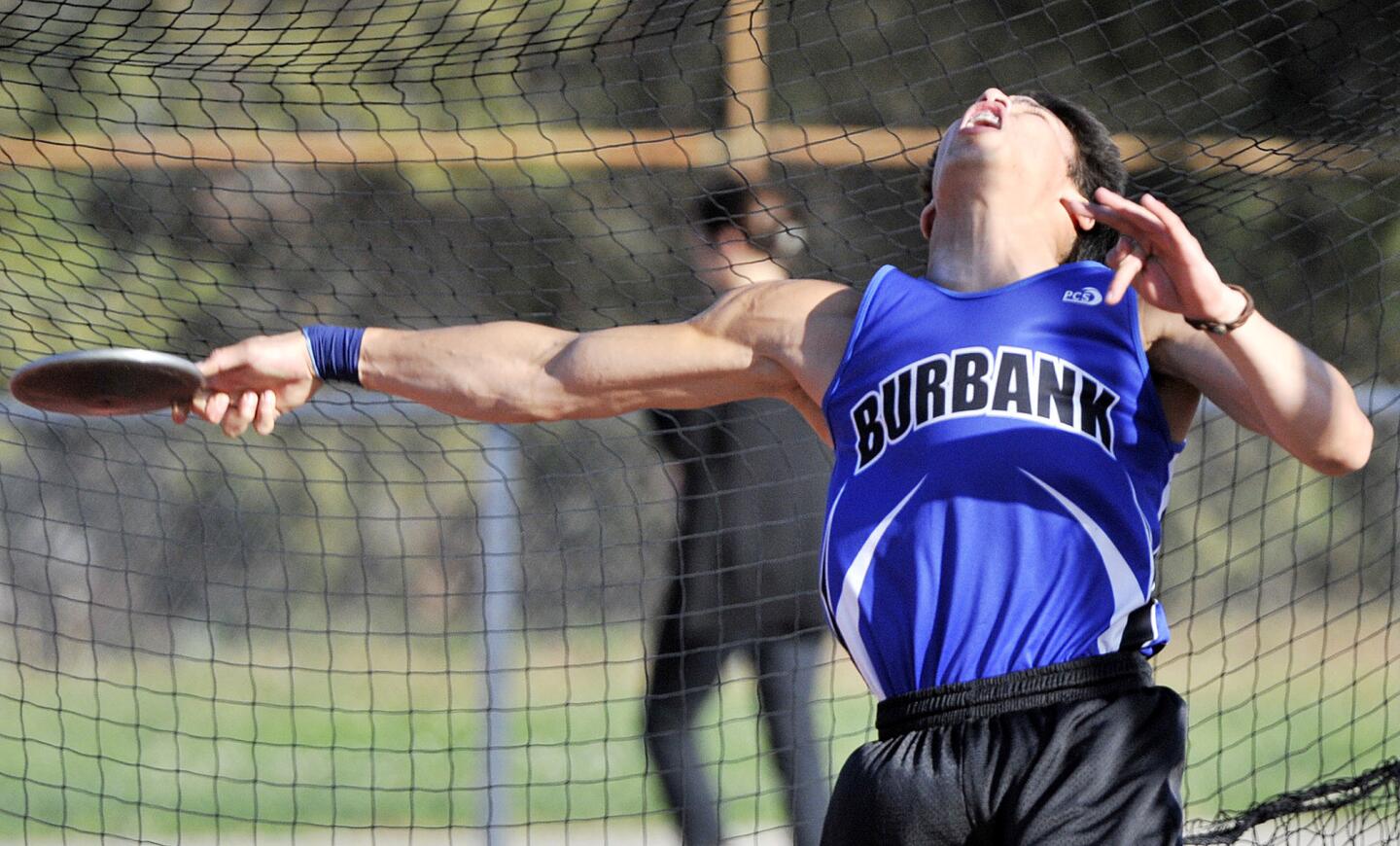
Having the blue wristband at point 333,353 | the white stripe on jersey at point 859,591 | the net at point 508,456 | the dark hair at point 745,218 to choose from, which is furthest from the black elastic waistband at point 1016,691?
the dark hair at point 745,218

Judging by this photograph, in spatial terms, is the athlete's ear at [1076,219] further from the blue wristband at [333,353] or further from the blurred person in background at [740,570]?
the blurred person in background at [740,570]

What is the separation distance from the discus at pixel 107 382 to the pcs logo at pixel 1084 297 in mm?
1302

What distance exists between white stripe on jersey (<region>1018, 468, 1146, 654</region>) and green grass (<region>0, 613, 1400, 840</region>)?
3346 millimetres

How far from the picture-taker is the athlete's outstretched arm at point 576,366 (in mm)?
2459

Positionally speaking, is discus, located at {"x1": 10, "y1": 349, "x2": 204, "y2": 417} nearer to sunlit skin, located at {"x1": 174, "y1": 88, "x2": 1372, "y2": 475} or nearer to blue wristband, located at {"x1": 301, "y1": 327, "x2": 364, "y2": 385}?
sunlit skin, located at {"x1": 174, "y1": 88, "x2": 1372, "y2": 475}

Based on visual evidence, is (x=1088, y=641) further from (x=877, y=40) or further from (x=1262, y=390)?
(x=877, y=40)

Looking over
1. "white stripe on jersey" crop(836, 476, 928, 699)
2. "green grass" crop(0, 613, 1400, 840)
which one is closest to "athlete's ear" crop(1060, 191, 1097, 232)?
"white stripe on jersey" crop(836, 476, 928, 699)

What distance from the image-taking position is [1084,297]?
227cm

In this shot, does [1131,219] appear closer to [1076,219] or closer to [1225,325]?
[1225,325]

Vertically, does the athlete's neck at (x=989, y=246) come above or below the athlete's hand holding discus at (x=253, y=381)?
above

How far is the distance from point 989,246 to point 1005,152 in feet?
0.50

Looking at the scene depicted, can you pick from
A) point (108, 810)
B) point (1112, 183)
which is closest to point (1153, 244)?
point (1112, 183)

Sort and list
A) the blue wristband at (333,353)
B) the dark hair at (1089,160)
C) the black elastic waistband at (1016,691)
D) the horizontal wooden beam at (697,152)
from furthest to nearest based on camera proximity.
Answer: the horizontal wooden beam at (697,152) → the dark hair at (1089,160) → the blue wristband at (333,353) → the black elastic waistband at (1016,691)

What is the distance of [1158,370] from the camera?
2285 millimetres
